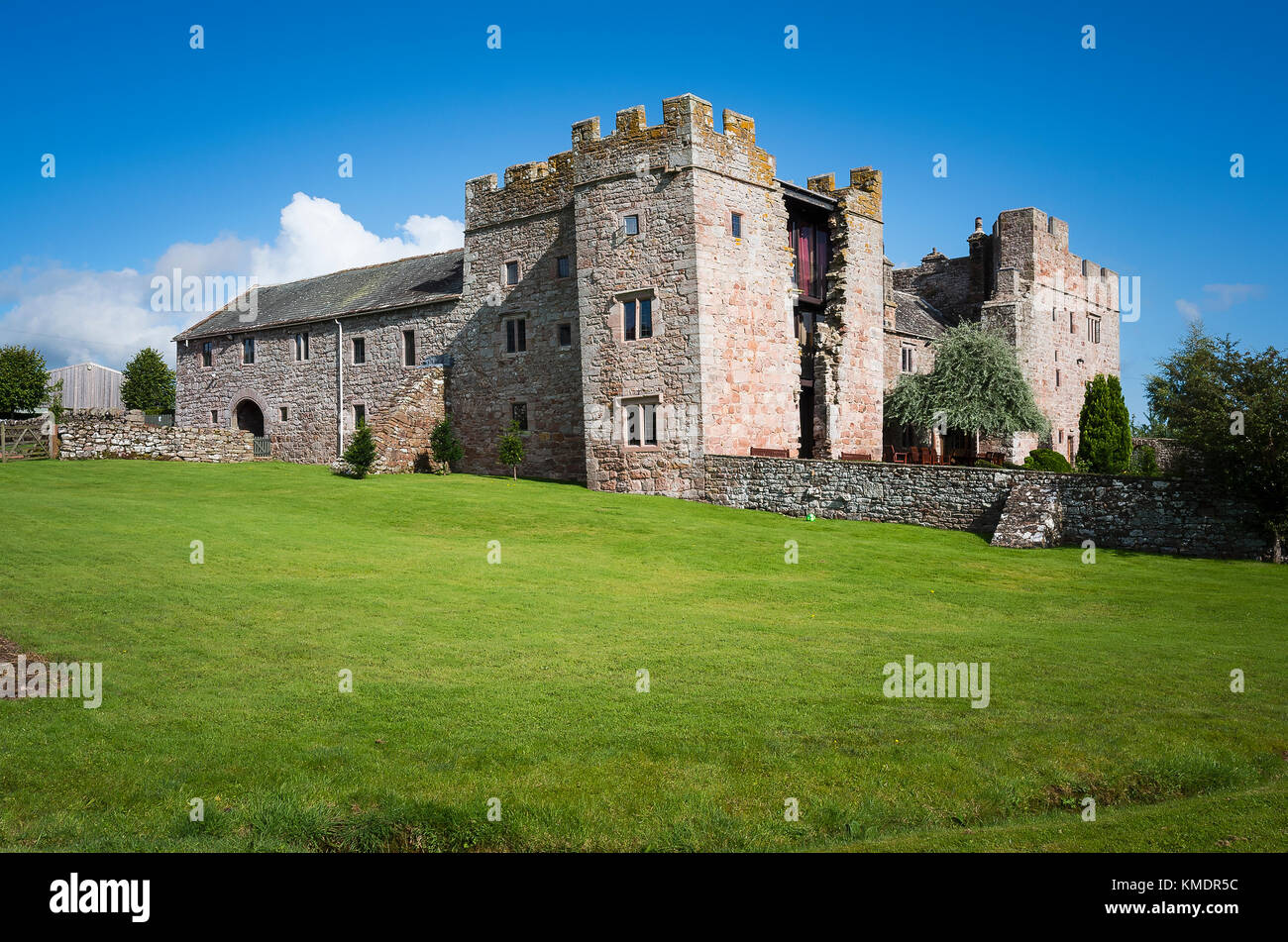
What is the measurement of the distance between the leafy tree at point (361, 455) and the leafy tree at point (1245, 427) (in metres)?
25.3

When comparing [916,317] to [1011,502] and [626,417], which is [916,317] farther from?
[1011,502]

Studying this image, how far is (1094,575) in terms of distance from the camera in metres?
19.9

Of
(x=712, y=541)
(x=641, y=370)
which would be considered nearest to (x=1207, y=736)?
(x=712, y=541)

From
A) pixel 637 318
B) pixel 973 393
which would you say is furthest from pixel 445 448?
pixel 973 393

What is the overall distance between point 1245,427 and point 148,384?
7155cm

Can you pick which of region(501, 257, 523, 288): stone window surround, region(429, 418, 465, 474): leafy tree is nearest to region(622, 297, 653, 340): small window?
region(501, 257, 523, 288): stone window surround

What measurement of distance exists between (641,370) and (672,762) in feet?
75.1

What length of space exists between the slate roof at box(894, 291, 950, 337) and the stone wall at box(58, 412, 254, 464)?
31699 mm

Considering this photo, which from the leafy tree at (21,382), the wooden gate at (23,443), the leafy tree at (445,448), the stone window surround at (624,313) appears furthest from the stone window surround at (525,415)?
the leafy tree at (21,382)

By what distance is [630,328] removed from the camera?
3059cm

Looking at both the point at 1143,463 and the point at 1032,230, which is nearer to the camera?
the point at 1143,463

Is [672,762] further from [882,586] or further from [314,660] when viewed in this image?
[882,586]

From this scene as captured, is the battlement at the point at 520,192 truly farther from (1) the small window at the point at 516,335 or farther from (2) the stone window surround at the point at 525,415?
(2) the stone window surround at the point at 525,415

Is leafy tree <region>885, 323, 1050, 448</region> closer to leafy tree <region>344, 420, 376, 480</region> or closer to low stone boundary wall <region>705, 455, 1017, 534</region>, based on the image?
low stone boundary wall <region>705, 455, 1017, 534</region>
